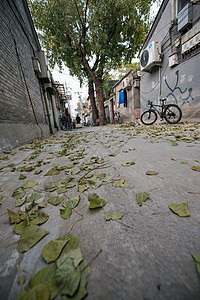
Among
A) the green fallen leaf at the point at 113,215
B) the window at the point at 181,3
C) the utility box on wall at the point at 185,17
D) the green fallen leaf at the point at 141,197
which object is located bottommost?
the green fallen leaf at the point at 113,215

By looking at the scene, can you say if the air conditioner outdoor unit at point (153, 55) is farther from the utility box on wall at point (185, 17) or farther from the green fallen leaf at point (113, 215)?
the green fallen leaf at point (113, 215)

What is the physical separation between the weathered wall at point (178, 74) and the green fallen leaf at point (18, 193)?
5898 mm

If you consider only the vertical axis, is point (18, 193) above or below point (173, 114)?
below

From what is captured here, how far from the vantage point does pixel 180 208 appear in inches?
26.7

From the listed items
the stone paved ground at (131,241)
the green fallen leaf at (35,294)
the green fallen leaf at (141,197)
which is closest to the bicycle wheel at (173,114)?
the stone paved ground at (131,241)

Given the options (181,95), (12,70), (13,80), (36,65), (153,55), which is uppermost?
(153,55)

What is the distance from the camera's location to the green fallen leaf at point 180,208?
0.64 meters

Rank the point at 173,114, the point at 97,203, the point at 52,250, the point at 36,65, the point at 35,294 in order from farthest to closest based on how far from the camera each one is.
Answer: the point at 36,65 < the point at 173,114 < the point at 97,203 < the point at 52,250 < the point at 35,294

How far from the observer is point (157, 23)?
20.9 feet

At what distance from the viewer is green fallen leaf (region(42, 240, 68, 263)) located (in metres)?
0.50

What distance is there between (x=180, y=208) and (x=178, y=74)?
257 inches

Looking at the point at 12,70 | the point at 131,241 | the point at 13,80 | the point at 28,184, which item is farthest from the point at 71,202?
the point at 12,70

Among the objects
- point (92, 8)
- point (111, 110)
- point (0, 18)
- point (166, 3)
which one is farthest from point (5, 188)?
point (111, 110)

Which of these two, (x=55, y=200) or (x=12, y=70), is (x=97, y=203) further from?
(x=12, y=70)
